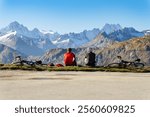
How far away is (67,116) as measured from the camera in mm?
10922

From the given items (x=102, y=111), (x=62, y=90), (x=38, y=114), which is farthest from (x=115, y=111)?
(x=62, y=90)

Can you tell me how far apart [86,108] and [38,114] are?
4.35ft

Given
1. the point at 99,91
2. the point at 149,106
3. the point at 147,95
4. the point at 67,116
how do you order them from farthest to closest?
1. the point at 99,91
2. the point at 147,95
3. the point at 149,106
4. the point at 67,116

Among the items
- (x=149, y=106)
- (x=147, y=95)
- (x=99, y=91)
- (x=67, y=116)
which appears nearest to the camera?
(x=67, y=116)

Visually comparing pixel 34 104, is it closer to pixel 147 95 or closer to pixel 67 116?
pixel 67 116

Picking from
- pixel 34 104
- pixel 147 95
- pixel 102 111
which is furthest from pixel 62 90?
pixel 102 111

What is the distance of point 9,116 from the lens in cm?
1110

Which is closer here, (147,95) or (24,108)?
(24,108)

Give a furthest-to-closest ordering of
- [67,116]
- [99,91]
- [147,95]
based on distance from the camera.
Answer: [99,91] → [147,95] → [67,116]

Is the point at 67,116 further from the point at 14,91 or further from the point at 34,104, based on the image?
the point at 14,91

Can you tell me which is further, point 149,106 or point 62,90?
Answer: point 62,90

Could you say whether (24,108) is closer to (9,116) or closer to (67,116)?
(9,116)

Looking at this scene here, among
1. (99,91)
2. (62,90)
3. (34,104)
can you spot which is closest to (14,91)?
(62,90)

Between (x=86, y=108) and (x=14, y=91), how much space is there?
5.65 meters
